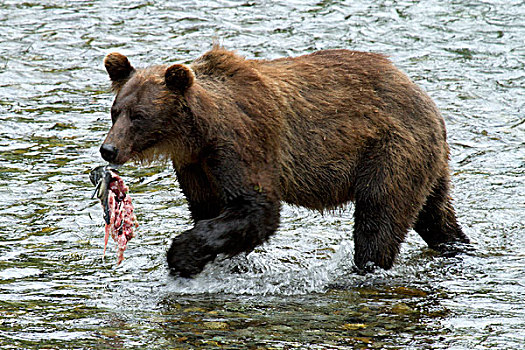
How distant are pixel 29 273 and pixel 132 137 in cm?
161

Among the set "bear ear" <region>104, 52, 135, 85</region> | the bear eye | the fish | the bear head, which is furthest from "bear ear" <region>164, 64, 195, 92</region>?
the fish

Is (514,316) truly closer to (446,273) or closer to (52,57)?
(446,273)

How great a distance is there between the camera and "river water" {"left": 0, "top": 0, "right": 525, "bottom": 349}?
241 inches

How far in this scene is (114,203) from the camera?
6758mm

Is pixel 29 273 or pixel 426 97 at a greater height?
pixel 426 97

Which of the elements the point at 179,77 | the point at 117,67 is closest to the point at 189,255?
the point at 179,77

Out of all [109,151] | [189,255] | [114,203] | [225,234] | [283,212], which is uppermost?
[109,151]

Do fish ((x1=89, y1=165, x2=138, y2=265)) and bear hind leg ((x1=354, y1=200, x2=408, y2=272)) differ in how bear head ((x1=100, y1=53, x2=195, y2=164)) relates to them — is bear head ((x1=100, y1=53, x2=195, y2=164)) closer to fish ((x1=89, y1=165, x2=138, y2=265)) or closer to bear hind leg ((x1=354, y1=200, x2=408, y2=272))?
fish ((x1=89, y1=165, x2=138, y2=265))

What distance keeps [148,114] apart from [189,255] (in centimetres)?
119

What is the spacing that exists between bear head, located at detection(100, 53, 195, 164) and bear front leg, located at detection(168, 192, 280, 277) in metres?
0.66

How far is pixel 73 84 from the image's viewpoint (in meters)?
12.5

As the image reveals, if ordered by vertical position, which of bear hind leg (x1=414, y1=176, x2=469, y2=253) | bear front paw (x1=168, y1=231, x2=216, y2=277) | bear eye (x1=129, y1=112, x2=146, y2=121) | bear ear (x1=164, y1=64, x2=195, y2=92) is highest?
bear ear (x1=164, y1=64, x2=195, y2=92)

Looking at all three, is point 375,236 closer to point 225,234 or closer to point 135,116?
point 225,234

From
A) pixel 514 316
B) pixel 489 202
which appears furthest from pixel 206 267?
pixel 489 202
